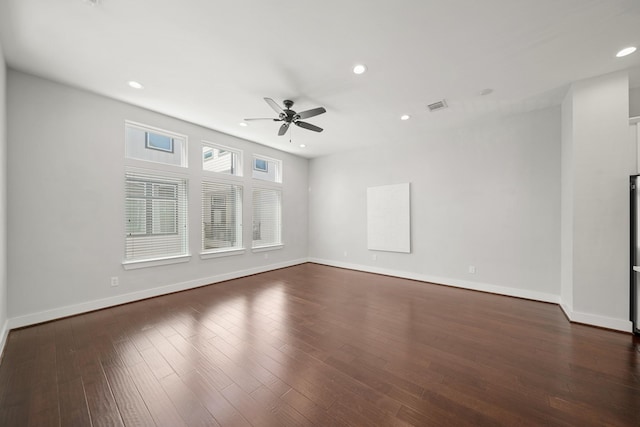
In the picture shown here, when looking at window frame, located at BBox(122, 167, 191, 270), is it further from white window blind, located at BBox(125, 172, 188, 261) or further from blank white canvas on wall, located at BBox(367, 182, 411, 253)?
blank white canvas on wall, located at BBox(367, 182, 411, 253)

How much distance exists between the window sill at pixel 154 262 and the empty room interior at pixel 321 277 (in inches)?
1.0

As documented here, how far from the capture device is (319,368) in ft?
6.72

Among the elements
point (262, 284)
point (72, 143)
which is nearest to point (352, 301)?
point (262, 284)

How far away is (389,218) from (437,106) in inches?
98.3

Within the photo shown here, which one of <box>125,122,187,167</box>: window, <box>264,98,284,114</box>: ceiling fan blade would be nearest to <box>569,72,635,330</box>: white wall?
<box>264,98,284,114</box>: ceiling fan blade

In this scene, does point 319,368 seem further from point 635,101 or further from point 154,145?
point 635,101

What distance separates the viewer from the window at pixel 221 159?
15.6 feet

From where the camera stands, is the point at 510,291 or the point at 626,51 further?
the point at 510,291

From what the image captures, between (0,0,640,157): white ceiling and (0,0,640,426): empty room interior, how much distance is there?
0.9 inches

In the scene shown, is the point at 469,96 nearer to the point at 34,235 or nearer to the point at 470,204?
the point at 470,204

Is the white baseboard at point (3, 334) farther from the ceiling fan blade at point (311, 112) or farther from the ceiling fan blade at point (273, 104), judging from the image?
the ceiling fan blade at point (311, 112)

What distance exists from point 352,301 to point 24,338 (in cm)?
395

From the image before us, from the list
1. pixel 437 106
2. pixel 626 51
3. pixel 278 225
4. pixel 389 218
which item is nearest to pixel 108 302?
pixel 278 225

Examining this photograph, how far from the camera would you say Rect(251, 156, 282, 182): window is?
5.68 metres
